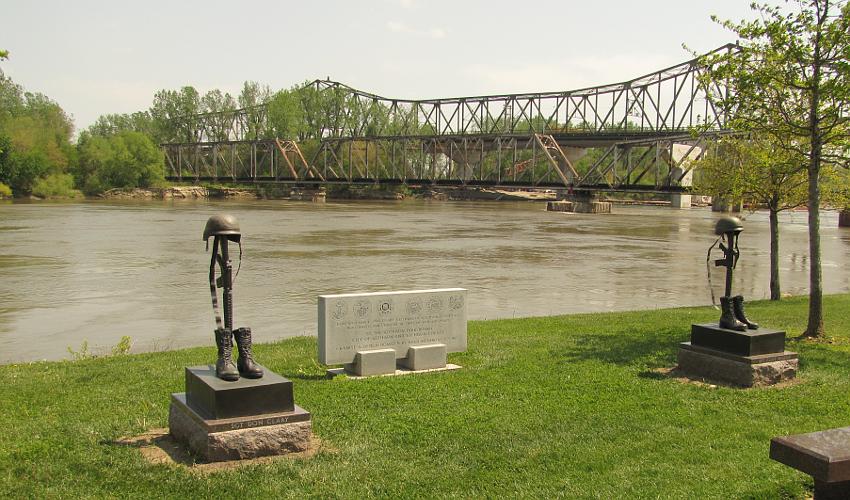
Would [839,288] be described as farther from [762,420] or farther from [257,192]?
[257,192]

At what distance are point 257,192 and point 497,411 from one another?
11897cm

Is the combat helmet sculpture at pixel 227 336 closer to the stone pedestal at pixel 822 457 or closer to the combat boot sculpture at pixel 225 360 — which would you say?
the combat boot sculpture at pixel 225 360

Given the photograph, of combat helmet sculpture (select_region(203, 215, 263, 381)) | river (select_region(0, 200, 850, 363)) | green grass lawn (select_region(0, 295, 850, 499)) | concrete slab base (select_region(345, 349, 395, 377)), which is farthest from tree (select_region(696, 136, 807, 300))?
combat helmet sculpture (select_region(203, 215, 263, 381))

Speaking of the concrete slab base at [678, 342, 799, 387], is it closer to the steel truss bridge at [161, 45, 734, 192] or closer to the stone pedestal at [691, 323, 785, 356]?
the stone pedestal at [691, 323, 785, 356]

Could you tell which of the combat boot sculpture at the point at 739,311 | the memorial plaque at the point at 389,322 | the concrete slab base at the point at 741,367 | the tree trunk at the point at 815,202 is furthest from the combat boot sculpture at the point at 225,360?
the tree trunk at the point at 815,202

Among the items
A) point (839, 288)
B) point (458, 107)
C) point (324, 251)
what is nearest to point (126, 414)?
point (839, 288)

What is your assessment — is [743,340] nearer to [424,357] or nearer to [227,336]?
[424,357]

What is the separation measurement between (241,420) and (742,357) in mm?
5565

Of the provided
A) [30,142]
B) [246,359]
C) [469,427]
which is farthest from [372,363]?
[30,142]

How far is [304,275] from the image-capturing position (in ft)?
75.3

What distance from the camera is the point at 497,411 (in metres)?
7.65

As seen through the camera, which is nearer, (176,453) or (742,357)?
(176,453)

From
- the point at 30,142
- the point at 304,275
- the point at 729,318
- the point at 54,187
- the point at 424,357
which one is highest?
the point at 30,142

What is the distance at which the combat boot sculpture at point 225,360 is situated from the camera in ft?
21.1
